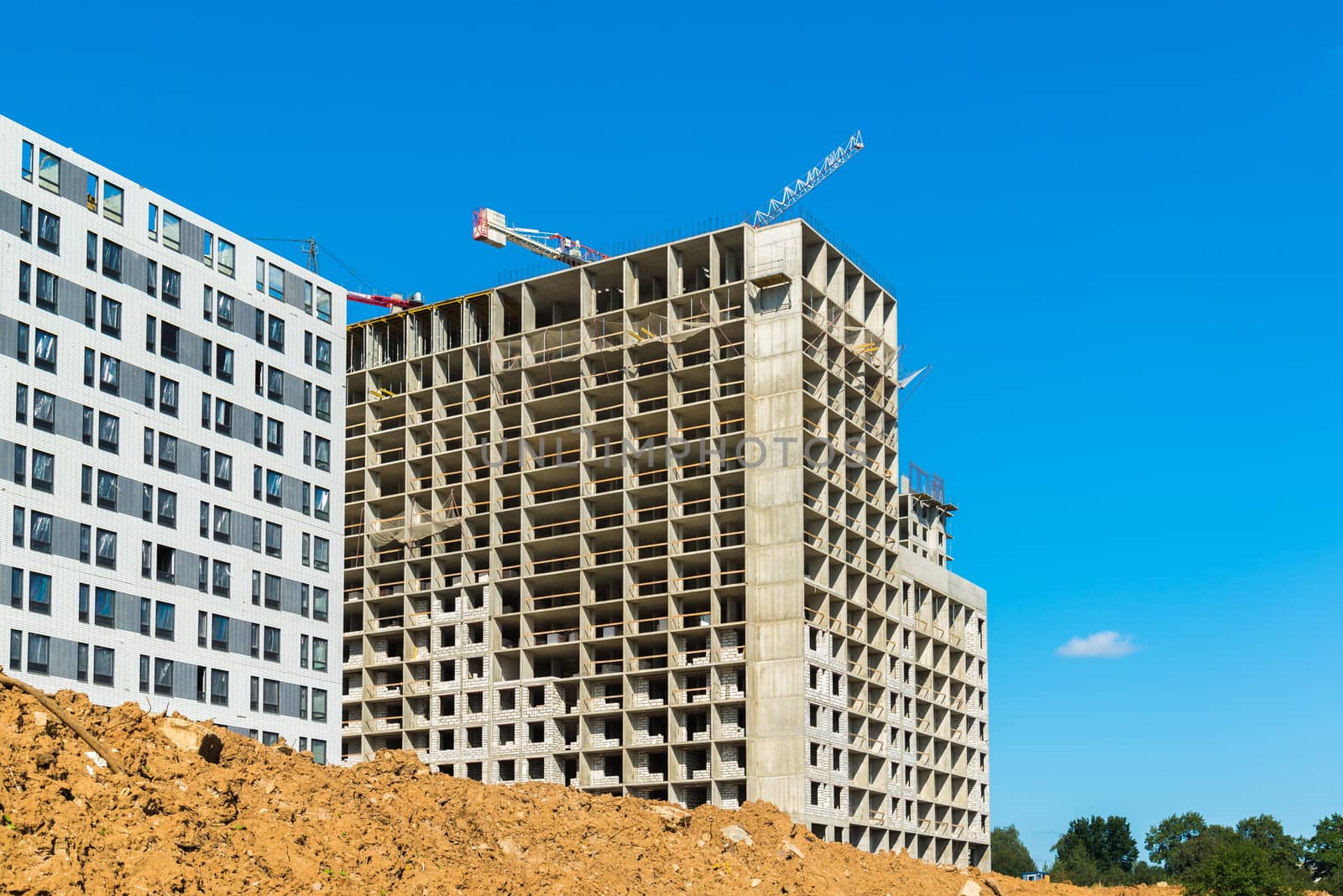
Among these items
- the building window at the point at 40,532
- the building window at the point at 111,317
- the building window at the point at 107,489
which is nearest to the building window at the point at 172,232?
the building window at the point at 111,317

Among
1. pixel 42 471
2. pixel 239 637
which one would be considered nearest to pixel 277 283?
pixel 239 637

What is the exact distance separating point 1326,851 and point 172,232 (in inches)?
5877

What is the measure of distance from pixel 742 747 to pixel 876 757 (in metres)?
14.3

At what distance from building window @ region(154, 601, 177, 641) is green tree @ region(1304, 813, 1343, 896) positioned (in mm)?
134122

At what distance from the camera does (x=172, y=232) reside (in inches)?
3661

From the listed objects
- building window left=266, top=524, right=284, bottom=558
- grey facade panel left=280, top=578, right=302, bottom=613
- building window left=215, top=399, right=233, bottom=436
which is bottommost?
grey facade panel left=280, top=578, right=302, bottom=613

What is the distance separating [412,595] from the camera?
131750mm

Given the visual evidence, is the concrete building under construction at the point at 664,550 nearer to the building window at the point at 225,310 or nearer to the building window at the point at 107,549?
the building window at the point at 225,310

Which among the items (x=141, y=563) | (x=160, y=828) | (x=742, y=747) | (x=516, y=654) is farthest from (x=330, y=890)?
(x=516, y=654)

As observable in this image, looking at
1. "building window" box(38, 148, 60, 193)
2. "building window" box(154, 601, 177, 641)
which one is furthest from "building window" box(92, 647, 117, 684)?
"building window" box(38, 148, 60, 193)

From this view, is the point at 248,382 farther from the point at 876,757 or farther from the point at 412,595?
the point at 876,757

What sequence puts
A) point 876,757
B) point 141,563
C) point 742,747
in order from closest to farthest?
point 141,563, point 742,747, point 876,757

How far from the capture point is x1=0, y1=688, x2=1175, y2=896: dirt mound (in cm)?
A: 4019

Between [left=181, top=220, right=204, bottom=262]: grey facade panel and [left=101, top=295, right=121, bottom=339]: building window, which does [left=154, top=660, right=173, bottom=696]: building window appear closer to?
[left=101, top=295, right=121, bottom=339]: building window
